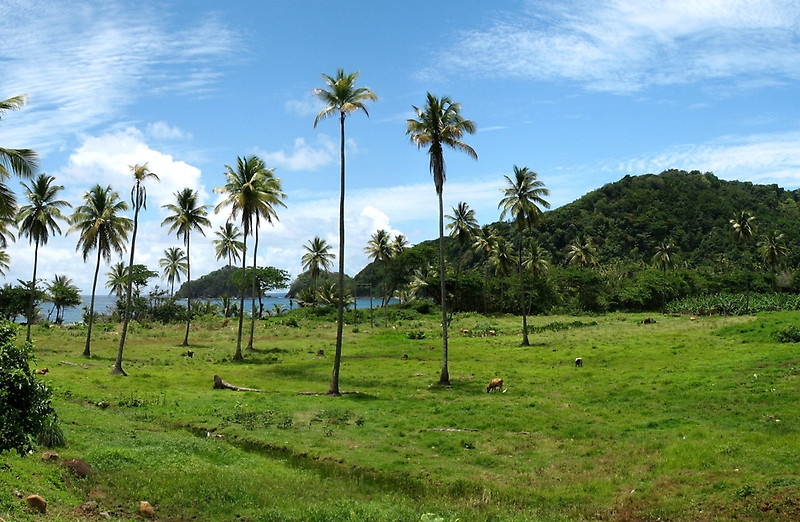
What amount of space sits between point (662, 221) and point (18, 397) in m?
172

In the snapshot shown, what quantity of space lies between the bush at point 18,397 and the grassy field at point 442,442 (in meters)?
1.39

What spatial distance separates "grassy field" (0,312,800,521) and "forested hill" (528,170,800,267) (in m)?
126

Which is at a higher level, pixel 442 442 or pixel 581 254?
pixel 581 254

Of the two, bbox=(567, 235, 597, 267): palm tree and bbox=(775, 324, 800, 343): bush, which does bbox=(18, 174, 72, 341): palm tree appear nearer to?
bbox=(775, 324, 800, 343): bush

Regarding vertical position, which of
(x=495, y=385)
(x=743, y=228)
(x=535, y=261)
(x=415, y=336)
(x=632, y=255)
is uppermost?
(x=632, y=255)

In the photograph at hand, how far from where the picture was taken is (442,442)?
2048cm

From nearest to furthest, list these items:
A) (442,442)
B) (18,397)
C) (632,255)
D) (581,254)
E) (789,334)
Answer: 1. (18,397)
2. (442,442)
3. (789,334)
4. (581,254)
5. (632,255)

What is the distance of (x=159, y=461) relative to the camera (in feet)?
56.2

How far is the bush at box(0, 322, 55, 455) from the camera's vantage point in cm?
1105

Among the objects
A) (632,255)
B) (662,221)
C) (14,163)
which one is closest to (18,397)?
(14,163)

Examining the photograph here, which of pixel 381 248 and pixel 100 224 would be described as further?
pixel 381 248

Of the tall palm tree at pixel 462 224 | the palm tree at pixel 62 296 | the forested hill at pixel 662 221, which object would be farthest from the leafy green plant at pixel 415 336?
the forested hill at pixel 662 221

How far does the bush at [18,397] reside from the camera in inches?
435

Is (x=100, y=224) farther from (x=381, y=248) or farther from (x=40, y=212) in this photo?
(x=381, y=248)
